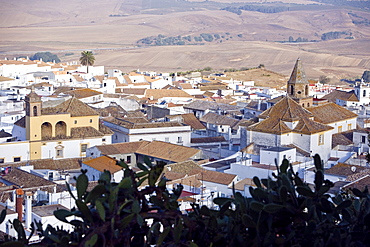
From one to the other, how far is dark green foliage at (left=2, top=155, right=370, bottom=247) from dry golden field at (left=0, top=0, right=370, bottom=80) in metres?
83.1

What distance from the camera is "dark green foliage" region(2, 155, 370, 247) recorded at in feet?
14.6

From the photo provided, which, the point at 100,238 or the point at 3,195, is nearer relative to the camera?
the point at 100,238

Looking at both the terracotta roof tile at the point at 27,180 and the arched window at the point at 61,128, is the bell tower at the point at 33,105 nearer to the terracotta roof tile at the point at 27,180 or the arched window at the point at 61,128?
the arched window at the point at 61,128

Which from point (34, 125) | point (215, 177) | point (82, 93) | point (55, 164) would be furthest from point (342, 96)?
point (215, 177)

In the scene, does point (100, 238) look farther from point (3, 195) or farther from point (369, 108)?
point (369, 108)

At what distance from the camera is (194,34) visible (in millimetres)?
167375

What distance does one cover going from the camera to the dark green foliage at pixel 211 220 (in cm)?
444

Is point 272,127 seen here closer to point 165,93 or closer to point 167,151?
point 167,151

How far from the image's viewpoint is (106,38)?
15438 cm

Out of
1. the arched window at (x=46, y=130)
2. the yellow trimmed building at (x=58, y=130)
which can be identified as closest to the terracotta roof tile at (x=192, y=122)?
the yellow trimmed building at (x=58, y=130)

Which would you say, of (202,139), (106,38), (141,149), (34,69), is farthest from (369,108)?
(106,38)

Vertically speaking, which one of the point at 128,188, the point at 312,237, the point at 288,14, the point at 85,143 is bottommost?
the point at 85,143

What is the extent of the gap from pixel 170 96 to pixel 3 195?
29544 millimetres

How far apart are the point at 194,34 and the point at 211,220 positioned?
164305mm
